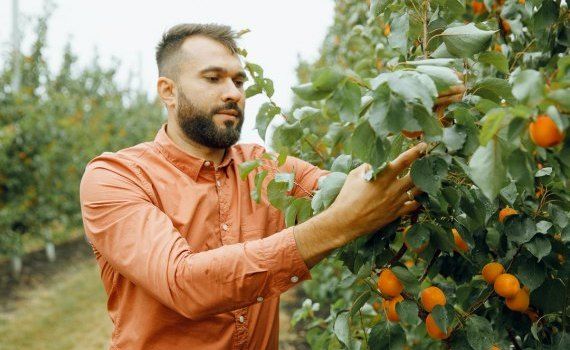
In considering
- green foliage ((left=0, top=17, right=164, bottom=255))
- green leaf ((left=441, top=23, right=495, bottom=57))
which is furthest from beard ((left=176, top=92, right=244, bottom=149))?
green foliage ((left=0, top=17, right=164, bottom=255))

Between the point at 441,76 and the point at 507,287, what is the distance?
682 millimetres

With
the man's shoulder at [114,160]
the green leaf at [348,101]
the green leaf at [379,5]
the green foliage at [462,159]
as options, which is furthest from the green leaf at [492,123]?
the man's shoulder at [114,160]

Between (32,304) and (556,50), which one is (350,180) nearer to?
(556,50)

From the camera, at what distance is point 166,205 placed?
6.51 ft

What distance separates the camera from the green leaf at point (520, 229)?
1.45 metres

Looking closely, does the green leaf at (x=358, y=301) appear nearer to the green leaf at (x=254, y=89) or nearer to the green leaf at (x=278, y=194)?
the green leaf at (x=278, y=194)

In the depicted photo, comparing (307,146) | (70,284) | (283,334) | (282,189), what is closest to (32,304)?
(70,284)

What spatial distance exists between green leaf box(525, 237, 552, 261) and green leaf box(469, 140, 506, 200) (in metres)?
0.54

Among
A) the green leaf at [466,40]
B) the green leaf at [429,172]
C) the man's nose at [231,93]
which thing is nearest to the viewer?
the green leaf at [429,172]

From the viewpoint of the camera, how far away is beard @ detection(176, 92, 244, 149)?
6.88ft

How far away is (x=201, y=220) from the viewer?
202 cm

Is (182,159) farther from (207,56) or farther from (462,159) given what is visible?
(462,159)

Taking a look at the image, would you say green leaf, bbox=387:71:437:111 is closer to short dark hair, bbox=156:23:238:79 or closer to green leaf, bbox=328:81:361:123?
green leaf, bbox=328:81:361:123

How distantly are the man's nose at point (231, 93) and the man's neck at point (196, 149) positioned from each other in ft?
0.77
